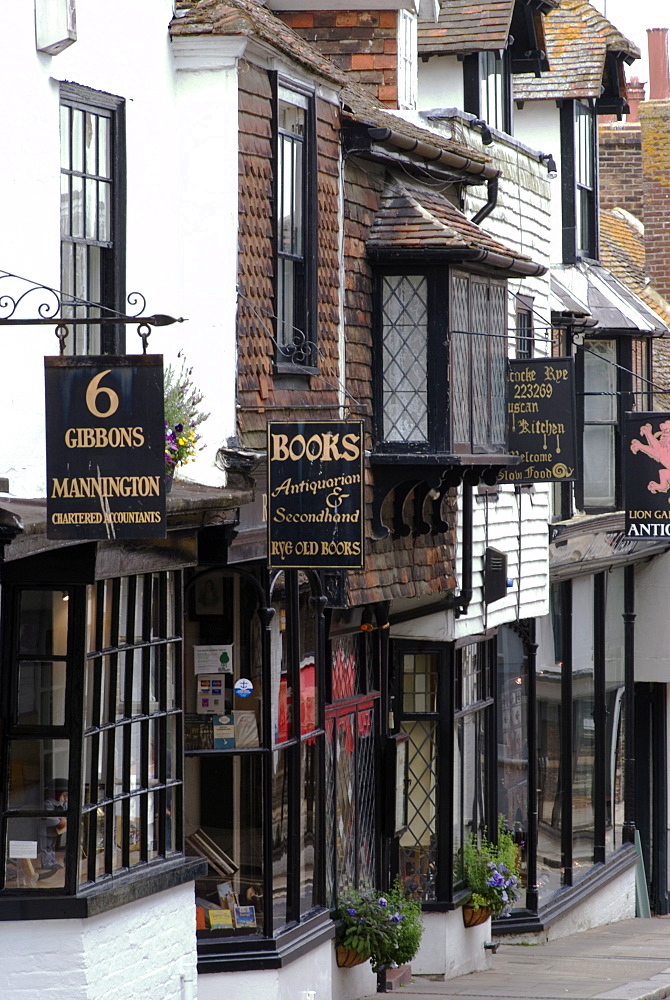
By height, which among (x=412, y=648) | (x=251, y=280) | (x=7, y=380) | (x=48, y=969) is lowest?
(x=48, y=969)

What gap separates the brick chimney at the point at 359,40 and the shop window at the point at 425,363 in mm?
2463

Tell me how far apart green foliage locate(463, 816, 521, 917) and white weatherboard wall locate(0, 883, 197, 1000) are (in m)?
6.79

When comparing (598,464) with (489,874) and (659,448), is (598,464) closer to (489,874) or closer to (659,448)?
(659,448)

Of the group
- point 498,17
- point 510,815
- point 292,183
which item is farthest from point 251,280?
point 510,815

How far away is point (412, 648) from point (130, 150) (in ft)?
23.0

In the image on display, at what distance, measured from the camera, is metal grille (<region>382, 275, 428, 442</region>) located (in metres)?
13.6

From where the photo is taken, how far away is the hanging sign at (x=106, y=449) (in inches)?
315

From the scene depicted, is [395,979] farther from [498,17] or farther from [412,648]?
[498,17]

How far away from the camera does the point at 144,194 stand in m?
10.5

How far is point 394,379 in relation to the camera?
13727 mm

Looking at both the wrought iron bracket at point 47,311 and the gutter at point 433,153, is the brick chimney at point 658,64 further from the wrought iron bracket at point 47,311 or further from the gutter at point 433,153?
the wrought iron bracket at point 47,311

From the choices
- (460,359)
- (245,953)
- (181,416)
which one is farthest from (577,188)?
(245,953)

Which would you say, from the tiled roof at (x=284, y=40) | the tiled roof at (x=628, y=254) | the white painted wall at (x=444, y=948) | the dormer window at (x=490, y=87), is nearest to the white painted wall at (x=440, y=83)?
the dormer window at (x=490, y=87)

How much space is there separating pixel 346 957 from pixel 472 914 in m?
3.18
